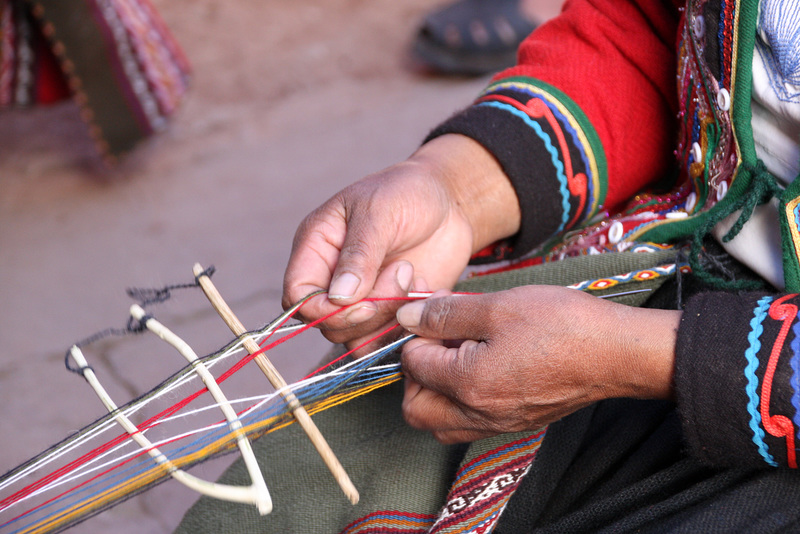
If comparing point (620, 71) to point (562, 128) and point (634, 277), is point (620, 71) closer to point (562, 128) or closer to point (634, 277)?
point (562, 128)

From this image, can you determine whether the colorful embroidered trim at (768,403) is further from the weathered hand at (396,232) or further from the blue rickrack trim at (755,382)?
the weathered hand at (396,232)

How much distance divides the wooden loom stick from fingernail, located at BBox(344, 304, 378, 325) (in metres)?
0.15

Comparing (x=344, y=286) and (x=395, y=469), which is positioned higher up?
(x=344, y=286)

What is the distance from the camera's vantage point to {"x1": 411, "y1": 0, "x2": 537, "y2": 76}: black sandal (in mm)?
3230

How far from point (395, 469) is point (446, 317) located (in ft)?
0.76

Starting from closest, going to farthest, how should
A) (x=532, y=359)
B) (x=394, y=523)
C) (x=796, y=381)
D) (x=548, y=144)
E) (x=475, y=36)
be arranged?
(x=796, y=381) < (x=532, y=359) < (x=394, y=523) < (x=548, y=144) < (x=475, y=36)

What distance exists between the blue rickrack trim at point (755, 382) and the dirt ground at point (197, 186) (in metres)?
1.45

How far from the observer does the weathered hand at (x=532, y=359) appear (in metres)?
0.79

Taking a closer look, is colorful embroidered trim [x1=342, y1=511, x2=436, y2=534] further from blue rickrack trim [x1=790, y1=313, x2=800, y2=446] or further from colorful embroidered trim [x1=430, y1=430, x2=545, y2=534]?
blue rickrack trim [x1=790, y1=313, x2=800, y2=446]

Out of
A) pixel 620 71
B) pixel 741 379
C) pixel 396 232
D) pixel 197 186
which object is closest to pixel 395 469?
pixel 396 232

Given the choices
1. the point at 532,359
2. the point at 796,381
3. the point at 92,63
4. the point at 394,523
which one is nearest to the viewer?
the point at 796,381

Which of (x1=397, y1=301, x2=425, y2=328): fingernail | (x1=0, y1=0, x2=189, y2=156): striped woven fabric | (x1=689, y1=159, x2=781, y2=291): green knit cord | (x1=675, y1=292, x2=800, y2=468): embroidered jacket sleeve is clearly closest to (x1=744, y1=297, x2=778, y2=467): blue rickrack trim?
(x1=675, y1=292, x2=800, y2=468): embroidered jacket sleeve

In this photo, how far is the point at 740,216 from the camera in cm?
86

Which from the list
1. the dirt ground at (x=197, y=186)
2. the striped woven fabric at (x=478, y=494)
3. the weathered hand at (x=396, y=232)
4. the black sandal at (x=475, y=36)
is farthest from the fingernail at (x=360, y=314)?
the black sandal at (x=475, y=36)
